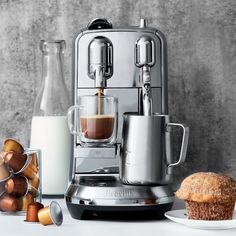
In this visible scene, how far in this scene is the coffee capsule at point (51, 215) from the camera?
1.51 meters

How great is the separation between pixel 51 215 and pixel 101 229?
0.12 meters

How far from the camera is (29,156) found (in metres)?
1.70

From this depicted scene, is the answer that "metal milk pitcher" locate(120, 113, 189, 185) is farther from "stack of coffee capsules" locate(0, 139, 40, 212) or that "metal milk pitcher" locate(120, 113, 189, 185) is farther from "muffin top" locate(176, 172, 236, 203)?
"stack of coffee capsules" locate(0, 139, 40, 212)

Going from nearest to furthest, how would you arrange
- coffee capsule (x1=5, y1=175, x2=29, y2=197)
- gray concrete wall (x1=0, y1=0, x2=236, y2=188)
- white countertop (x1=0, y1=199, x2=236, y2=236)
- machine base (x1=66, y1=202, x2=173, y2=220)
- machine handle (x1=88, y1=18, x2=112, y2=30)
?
white countertop (x1=0, y1=199, x2=236, y2=236) < machine base (x1=66, y1=202, x2=173, y2=220) < coffee capsule (x1=5, y1=175, x2=29, y2=197) < machine handle (x1=88, y1=18, x2=112, y2=30) < gray concrete wall (x1=0, y1=0, x2=236, y2=188)

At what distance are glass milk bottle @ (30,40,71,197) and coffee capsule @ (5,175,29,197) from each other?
23 centimetres

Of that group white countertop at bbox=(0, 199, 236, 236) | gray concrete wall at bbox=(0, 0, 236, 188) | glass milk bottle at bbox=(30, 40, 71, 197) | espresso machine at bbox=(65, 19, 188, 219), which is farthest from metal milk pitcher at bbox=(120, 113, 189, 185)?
gray concrete wall at bbox=(0, 0, 236, 188)

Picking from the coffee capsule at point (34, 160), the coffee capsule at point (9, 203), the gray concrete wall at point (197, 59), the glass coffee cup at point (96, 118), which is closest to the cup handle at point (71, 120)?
the glass coffee cup at point (96, 118)

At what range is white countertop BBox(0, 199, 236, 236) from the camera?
144cm

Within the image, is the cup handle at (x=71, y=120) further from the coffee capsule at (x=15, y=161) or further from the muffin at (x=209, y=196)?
the muffin at (x=209, y=196)

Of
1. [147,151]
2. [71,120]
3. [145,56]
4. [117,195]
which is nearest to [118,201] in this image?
[117,195]

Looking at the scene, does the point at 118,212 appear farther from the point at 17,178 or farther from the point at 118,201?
the point at 17,178

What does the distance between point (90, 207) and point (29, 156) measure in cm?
25

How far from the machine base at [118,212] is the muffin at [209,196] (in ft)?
0.22

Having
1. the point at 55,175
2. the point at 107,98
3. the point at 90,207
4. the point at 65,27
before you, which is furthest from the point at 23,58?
the point at 90,207
